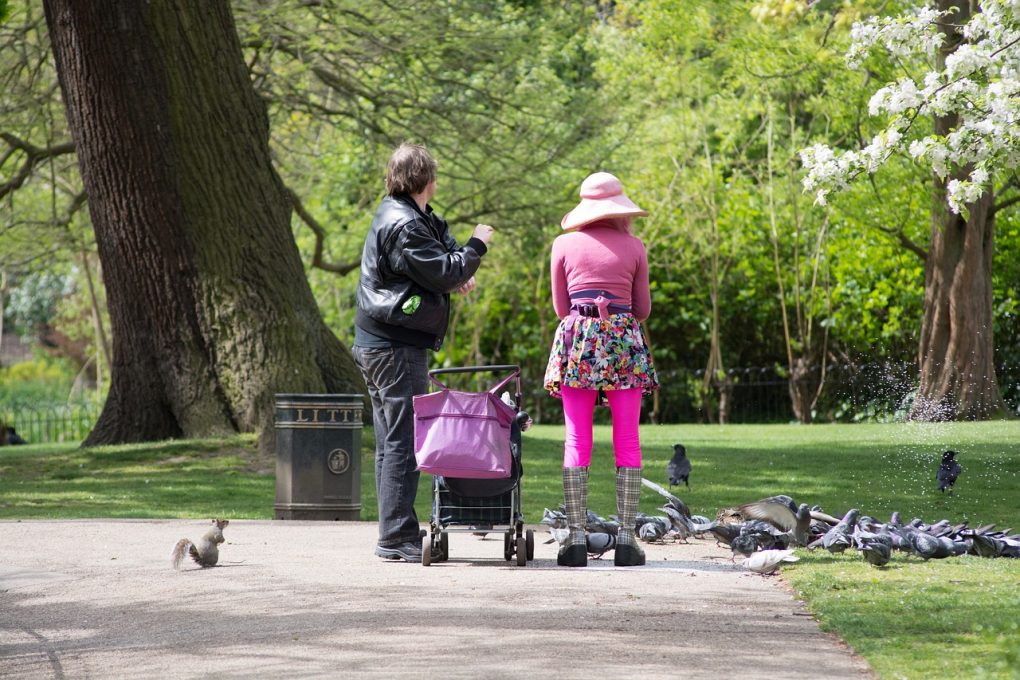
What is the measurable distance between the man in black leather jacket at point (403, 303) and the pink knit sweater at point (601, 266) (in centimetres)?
43

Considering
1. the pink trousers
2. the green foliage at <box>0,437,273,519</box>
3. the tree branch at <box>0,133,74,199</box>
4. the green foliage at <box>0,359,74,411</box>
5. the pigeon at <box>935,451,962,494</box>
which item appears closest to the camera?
the pink trousers

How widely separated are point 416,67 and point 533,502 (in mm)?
10022

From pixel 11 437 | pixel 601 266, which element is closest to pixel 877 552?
pixel 601 266

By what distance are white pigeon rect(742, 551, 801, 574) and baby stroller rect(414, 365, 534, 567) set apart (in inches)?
45.1

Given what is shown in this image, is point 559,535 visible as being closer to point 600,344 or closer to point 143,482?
point 600,344

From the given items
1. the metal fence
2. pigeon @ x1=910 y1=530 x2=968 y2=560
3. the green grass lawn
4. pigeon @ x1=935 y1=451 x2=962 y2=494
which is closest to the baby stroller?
the green grass lawn

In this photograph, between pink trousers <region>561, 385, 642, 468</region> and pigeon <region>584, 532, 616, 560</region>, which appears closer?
pink trousers <region>561, 385, 642, 468</region>

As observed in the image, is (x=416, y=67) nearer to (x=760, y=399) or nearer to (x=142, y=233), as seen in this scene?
(x=142, y=233)

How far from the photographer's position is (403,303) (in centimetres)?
704

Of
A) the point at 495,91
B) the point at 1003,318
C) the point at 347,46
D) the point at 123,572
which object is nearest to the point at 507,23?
the point at 495,91

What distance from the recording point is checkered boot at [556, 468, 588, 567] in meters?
7.06

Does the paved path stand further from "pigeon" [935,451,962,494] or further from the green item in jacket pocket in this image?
"pigeon" [935,451,962,494]

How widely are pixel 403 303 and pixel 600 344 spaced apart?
103 centimetres

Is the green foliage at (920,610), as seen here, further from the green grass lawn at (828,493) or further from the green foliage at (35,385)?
the green foliage at (35,385)
